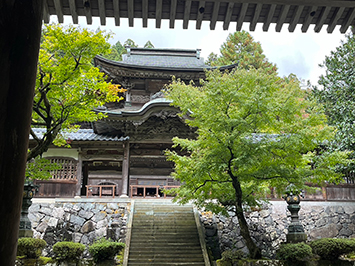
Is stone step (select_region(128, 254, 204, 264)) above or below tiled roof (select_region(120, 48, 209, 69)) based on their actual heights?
below

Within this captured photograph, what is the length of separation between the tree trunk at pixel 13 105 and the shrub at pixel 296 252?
401 inches

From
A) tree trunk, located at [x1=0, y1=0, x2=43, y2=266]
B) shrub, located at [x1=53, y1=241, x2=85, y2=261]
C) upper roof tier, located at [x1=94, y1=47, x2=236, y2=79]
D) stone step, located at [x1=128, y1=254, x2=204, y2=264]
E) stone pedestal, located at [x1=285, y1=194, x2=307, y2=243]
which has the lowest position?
stone step, located at [x1=128, y1=254, x2=204, y2=264]

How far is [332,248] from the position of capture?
11016mm

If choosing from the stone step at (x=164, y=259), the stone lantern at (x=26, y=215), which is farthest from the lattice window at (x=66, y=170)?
the stone step at (x=164, y=259)

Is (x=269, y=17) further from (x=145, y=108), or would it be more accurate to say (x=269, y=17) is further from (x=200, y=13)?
(x=145, y=108)

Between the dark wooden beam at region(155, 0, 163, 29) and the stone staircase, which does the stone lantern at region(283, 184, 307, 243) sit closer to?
the stone staircase

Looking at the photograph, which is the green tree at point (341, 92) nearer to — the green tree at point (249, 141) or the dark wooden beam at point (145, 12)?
the green tree at point (249, 141)

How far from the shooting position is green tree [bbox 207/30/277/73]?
38.8 meters

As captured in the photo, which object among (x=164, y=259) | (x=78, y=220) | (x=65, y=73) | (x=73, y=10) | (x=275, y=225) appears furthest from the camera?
(x=275, y=225)

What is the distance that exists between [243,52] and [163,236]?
3095 centimetres

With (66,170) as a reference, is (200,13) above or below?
above

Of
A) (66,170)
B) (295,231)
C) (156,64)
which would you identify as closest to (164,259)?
(295,231)

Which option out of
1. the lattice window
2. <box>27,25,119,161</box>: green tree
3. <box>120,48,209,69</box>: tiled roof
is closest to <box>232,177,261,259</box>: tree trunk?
<box>27,25,119,161</box>: green tree

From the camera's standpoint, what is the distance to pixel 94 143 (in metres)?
19.1
